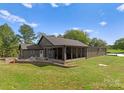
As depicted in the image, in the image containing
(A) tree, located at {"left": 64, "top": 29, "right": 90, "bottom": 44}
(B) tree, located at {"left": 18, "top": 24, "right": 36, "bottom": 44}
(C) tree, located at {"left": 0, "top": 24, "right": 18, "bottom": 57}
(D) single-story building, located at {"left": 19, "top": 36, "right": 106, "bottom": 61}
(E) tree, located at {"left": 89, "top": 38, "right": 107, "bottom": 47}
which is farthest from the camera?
(E) tree, located at {"left": 89, "top": 38, "right": 107, "bottom": 47}

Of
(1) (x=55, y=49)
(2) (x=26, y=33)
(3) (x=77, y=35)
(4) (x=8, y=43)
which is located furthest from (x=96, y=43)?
(1) (x=55, y=49)

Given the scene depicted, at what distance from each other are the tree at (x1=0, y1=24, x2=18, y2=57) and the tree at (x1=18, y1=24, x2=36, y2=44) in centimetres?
1540

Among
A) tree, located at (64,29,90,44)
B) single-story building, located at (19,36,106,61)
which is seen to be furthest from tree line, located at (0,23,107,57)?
single-story building, located at (19,36,106,61)

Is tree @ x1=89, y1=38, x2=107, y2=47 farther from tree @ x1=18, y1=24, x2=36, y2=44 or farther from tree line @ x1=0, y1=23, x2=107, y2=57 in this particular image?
tree @ x1=18, y1=24, x2=36, y2=44

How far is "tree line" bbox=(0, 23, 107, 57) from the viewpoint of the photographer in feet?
109

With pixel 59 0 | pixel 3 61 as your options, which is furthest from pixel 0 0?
pixel 3 61

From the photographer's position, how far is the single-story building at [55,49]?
2398 cm

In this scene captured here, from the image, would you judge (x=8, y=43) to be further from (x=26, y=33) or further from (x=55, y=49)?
(x=26, y=33)

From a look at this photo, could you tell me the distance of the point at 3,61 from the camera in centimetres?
2169

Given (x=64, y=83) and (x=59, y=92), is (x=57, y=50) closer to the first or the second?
(x=64, y=83)

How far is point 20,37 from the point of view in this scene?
50.1 meters

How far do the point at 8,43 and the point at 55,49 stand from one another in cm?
1120

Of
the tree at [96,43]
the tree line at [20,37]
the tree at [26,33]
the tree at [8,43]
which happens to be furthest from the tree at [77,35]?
the tree at [8,43]

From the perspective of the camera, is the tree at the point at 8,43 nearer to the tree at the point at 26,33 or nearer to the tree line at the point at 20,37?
the tree line at the point at 20,37
